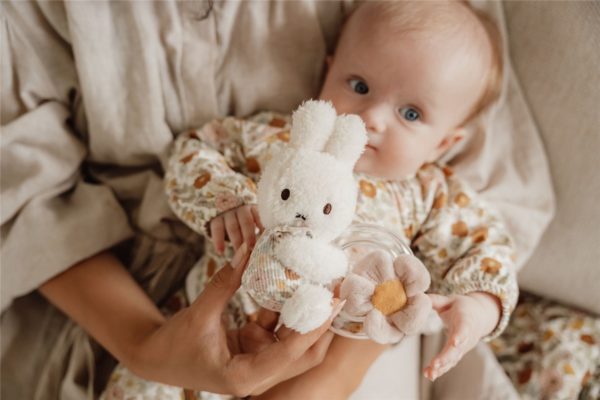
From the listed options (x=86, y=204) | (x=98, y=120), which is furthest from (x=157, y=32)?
(x=86, y=204)

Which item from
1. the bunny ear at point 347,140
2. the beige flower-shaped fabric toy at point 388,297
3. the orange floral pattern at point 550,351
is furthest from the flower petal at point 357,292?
the orange floral pattern at point 550,351

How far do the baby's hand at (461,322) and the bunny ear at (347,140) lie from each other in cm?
30

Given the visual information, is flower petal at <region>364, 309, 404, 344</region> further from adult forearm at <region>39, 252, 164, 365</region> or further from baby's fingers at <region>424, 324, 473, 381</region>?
adult forearm at <region>39, 252, 164, 365</region>

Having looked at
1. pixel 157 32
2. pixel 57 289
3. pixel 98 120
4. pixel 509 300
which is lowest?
pixel 57 289

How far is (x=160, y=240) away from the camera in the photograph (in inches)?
45.9

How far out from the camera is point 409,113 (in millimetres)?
1018

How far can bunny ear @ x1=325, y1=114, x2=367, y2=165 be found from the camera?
2.26ft

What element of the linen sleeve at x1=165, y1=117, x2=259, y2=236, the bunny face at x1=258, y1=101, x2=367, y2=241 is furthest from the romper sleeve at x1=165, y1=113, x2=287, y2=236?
the bunny face at x1=258, y1=101, x2=367, y2=241

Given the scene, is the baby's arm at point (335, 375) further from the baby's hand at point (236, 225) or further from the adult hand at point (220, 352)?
the baby's hand at point (236, 225)

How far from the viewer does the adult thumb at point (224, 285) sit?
0.80 meters

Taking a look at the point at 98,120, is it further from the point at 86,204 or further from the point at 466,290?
the point at 466,290

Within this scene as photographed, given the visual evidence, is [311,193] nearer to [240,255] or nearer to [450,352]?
[240,255]

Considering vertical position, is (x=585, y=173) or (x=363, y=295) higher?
(x=363, y=295)

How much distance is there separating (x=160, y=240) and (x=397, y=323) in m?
0.61
